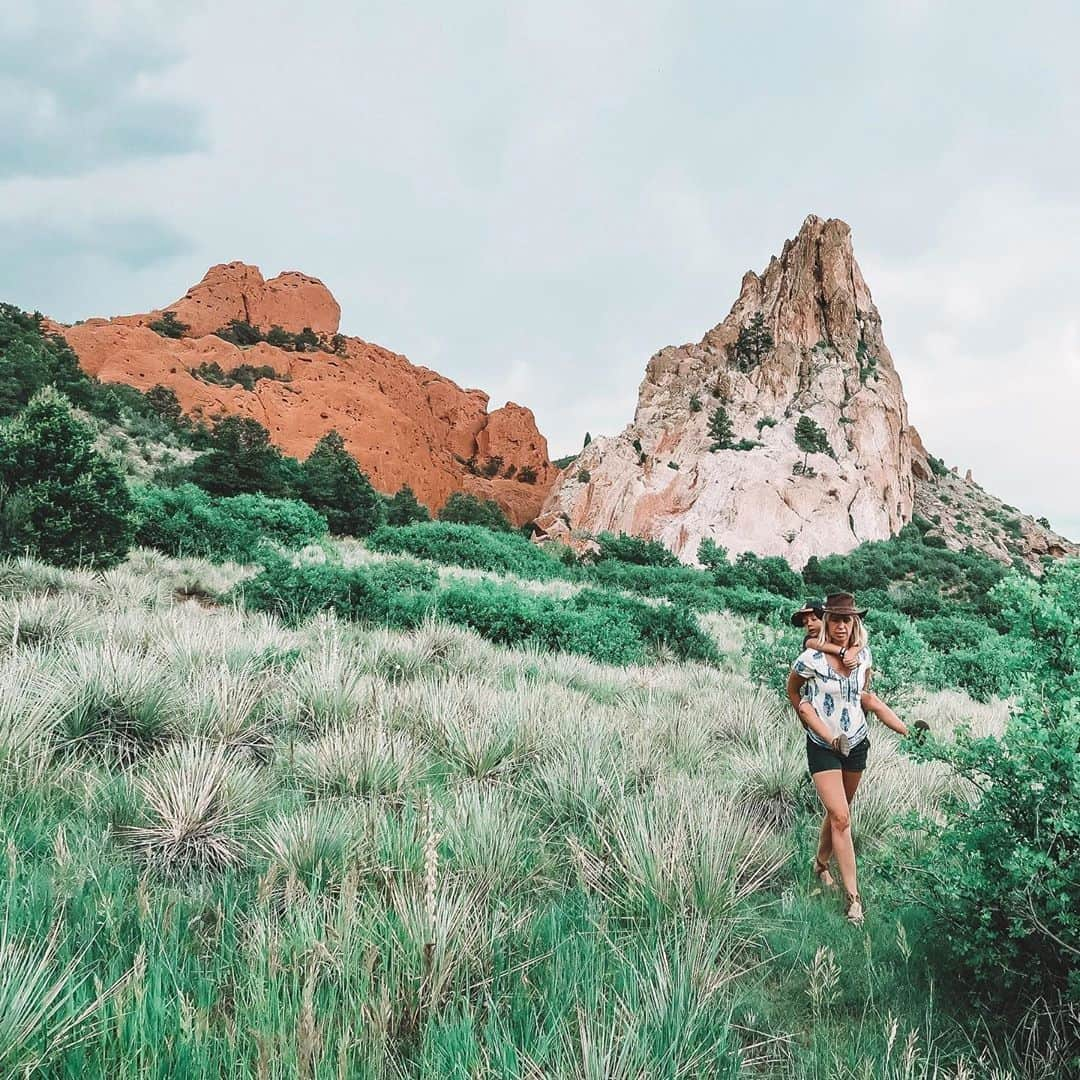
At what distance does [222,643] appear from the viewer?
223 inches

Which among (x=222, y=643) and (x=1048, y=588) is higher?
(x=1048, y=588)

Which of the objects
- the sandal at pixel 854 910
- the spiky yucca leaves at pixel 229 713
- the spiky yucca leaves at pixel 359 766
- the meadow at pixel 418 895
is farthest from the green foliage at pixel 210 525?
the sandal at pixel 854 910

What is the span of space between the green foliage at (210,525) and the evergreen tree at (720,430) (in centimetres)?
4344

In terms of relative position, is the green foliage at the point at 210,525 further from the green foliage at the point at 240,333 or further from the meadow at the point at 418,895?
the green foliage at the point at 240,333

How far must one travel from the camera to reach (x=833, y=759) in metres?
3.30

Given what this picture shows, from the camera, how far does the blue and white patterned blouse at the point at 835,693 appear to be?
3373 mm

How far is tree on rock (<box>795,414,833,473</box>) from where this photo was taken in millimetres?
54656

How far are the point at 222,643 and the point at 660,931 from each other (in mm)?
4703

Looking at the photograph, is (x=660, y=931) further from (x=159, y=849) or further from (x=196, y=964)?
(x=159, y=849)

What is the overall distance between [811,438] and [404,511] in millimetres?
37130

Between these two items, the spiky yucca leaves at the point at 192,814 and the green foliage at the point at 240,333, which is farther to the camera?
the green foliage at the point at 240,333

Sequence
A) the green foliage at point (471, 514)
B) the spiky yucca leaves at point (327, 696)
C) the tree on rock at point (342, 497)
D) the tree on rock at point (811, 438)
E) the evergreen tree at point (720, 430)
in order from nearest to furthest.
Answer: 1. the spiky yucca leaves at point (327, 696)
2. the tree on rock at point (342, 497)
3. the green foliage at point (471, 514)
4. the tree on rock at point (811, 438)
5. the evergreen tree at point (720, 430)

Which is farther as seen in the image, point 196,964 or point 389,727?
point 389,727

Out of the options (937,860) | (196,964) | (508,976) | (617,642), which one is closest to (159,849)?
(196,964)
